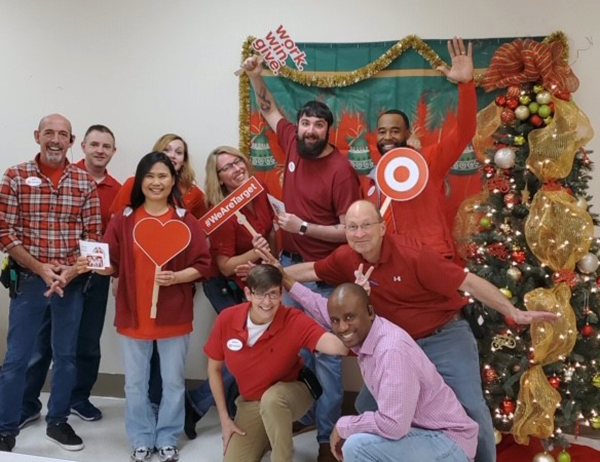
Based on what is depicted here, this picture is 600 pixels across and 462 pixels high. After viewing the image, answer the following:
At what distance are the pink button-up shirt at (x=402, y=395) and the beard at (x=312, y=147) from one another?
127 cm

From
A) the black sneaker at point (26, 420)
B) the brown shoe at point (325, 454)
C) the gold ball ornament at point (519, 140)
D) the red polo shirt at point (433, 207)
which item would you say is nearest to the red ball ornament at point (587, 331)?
the red polo shirt at point (433, 207)

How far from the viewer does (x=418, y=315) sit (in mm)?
2961

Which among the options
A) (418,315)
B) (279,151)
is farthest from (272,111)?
(418,315)

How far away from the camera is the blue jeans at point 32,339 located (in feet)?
11.4

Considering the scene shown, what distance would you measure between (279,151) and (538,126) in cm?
161

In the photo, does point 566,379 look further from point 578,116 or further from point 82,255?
point 82,255

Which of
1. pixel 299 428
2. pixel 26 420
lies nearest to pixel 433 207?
pixel 299 428

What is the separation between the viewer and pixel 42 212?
137 inches

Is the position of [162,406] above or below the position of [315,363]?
below

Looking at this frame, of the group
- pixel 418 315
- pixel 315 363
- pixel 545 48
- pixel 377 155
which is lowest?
pixel 315 363

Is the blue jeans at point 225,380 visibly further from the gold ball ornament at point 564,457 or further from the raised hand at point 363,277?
the gold ball ornament at point 564,457

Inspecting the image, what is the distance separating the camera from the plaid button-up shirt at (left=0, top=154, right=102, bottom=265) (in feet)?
11.3

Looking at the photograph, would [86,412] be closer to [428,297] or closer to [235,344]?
[235,344]

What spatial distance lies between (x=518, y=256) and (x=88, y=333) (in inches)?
103
